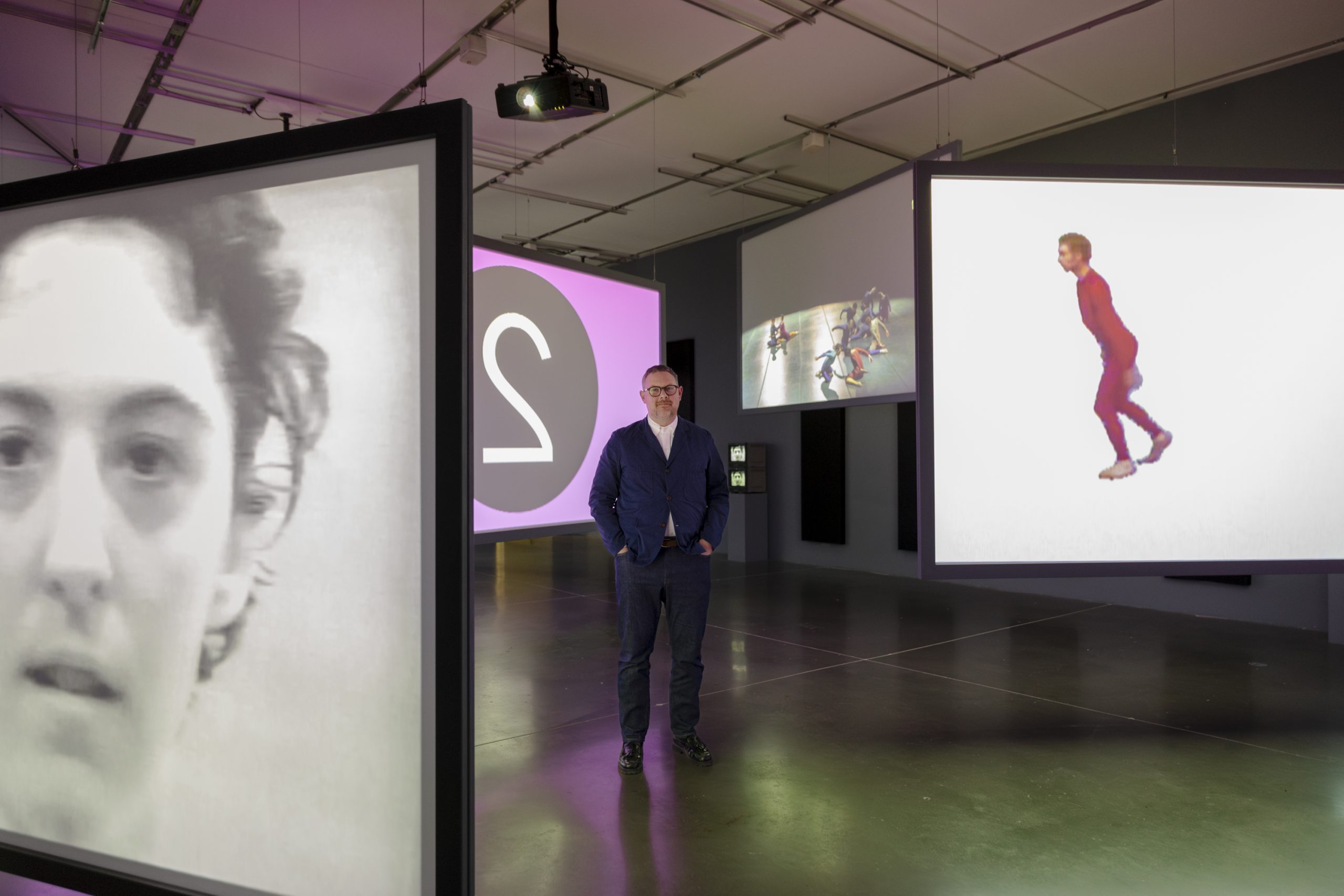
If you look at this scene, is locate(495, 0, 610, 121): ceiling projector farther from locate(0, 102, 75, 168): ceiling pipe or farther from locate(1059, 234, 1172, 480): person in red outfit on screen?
locate(0, 102, 75, 168): ceiling pipe

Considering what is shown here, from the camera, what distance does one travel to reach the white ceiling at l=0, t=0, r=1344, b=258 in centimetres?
493

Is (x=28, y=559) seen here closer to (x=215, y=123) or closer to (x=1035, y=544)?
(x=1035, y=544)

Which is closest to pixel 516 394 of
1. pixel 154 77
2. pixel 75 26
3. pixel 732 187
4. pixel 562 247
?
pixel 75 26

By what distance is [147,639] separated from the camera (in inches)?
49.6

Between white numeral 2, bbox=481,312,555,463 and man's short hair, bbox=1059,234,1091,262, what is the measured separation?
7.56ft

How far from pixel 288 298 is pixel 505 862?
6.65 ft

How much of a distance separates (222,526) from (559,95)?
433 cm

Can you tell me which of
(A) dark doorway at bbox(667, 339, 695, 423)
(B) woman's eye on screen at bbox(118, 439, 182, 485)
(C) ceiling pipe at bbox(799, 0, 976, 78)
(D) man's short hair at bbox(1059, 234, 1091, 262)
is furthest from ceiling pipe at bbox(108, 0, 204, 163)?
(A) dark doorway at bbox(667, 339, 695, 423)

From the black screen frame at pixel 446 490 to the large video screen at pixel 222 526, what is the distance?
0.02 m

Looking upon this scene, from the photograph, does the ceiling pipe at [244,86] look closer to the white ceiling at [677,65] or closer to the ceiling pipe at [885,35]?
the white ceiling at [677,65]

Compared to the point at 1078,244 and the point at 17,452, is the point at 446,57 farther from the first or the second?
the point at 17,452

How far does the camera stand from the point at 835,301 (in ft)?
16.3

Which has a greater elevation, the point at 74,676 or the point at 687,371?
the point at 687,371

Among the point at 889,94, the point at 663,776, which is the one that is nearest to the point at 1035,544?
the point at 663,776
